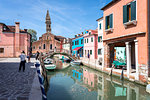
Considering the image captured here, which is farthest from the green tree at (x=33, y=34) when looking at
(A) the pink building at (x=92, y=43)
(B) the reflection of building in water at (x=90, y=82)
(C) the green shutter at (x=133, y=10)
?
(C) the green shutter at (x=133, y=10)

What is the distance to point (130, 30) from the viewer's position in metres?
9.95

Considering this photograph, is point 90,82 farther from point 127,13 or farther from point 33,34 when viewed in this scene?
point 33,34

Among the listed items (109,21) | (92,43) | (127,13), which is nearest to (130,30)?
(127,13)

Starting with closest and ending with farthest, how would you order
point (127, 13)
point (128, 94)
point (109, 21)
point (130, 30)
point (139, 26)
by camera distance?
point (128, 94), point (139, 26), point (130, 30), point (127, 13), point (109, 21)

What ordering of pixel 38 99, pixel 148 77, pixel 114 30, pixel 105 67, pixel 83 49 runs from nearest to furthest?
pixel 38 99 < pixel 148 77 < pixel 114 30 < pixel 105 67 < pixel 83 49

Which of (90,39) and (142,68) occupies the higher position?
(90,39)

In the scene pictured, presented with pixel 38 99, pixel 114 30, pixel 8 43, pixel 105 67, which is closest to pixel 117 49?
pixel 105 67

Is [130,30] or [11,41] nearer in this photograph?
[130,30]

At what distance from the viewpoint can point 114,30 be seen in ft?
39.8

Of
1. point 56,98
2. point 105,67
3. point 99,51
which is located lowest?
point 56,98

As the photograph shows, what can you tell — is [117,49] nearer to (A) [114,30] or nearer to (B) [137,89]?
(A) [114,30]

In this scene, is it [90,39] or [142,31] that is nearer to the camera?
[142,31]

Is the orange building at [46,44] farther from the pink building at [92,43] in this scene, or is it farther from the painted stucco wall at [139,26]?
the painted stucco wall at [139,26]

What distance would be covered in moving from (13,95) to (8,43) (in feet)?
81.6
